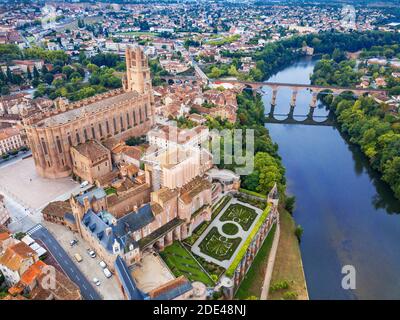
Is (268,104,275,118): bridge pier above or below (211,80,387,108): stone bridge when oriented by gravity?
below

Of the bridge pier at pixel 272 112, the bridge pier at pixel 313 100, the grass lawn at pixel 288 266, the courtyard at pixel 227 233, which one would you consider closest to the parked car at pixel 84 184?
the courtyard at pixel 227 233

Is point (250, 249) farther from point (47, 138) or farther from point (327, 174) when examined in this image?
point (47, 138)

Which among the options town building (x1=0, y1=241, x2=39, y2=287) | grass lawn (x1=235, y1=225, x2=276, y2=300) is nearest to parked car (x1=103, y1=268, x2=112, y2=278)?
town building (x1=0, y1=241, x2=39, y2=287)

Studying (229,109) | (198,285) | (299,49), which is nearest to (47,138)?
(198,285)

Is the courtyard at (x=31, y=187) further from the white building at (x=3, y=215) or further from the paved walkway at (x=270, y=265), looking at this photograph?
the paved walkway at (x=270, y=265)

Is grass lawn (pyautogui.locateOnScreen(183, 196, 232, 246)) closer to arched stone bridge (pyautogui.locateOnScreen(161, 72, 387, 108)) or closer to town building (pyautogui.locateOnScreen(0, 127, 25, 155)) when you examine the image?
town building (pyautogui.locateOnScreen(0, 127, 25, 155))
